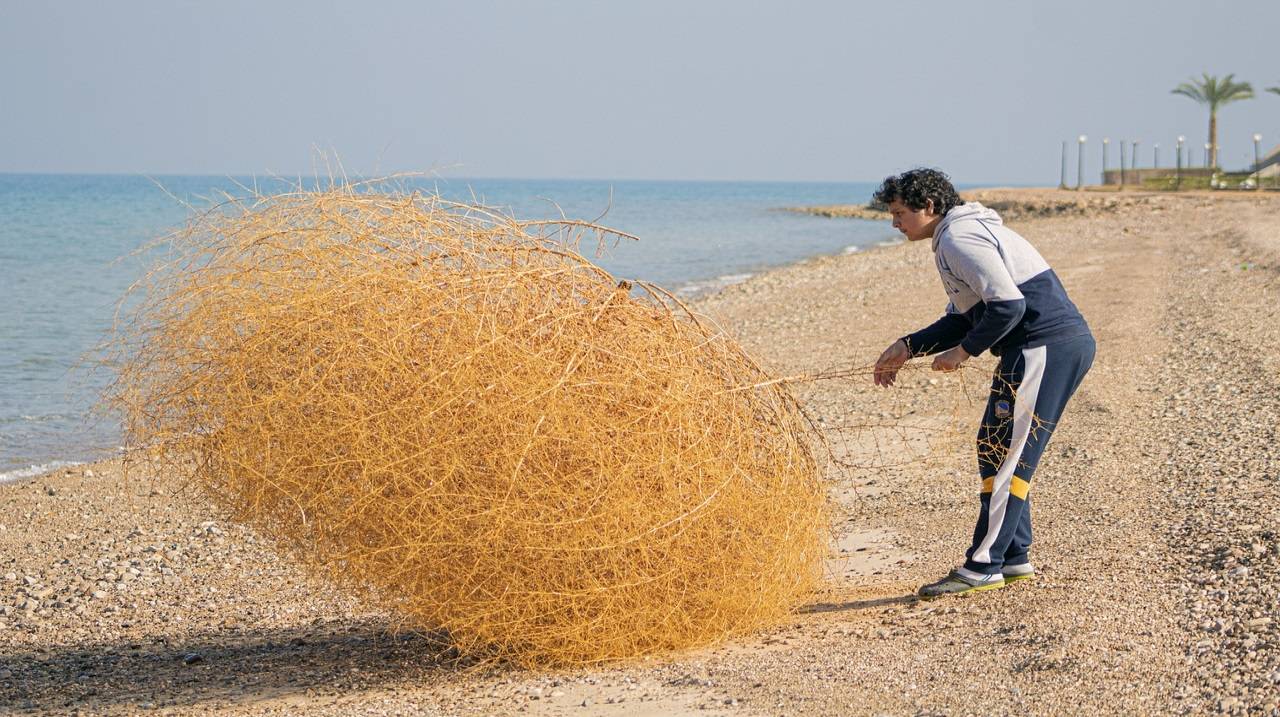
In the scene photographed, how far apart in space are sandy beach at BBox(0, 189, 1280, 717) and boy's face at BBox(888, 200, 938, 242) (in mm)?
849

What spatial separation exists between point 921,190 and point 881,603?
6.00 ft

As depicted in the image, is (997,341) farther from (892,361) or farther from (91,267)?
(91,267)

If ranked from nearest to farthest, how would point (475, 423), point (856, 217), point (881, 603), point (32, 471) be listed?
point (475, 423) < point (881, 603) < point (32, 471) < point (856, 217)

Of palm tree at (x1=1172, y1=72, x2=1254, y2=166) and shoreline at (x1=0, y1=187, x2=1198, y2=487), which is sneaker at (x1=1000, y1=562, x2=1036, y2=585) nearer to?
shoreline at (x1=0, y1=187, x2=1198, y2=487)

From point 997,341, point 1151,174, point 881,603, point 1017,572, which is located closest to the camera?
point 997,341

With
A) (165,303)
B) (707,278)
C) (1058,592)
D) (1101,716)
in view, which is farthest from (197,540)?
(707,278)

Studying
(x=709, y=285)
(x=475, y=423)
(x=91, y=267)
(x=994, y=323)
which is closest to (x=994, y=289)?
(x=994, y=323)

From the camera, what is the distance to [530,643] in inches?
180

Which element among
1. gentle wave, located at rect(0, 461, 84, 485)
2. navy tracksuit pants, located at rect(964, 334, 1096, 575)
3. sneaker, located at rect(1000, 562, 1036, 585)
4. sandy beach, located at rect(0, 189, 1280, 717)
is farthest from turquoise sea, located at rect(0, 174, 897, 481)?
sneaker, located at rect(1000, 562, 1036, 585)

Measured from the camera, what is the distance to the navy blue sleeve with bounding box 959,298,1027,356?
15.0 feet

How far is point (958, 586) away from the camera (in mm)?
5016

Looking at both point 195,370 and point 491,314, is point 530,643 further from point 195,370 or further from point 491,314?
point 195,370

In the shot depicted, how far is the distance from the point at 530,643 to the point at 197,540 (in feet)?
13.1

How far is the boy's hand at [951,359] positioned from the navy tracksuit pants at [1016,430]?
0.56ft
